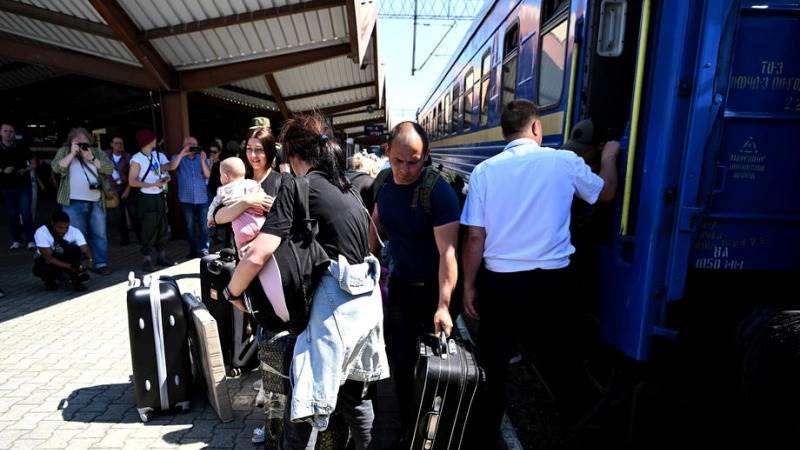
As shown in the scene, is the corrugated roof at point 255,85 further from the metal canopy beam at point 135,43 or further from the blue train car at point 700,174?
the blue train car at point 700,174

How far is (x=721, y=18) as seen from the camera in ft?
6.78

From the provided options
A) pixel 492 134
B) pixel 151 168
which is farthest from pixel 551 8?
pixel 151 168

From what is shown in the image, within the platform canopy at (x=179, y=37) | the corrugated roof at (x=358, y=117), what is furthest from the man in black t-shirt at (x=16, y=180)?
the corrugated roof at (x=358, y=117)

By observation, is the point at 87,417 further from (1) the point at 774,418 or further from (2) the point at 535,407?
(1) the point at 774,418

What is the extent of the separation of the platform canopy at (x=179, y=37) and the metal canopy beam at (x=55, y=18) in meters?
0.01

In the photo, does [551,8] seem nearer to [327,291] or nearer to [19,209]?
[327,291]

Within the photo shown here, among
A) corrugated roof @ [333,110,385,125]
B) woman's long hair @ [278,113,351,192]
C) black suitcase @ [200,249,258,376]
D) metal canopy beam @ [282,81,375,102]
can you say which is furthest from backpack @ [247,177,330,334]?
corrugated roof @ [333,110,385,125]

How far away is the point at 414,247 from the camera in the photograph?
2.61m

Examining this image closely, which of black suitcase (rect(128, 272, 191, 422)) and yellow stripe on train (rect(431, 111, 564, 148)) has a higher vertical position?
yellow stripe on train (rect(431, 111, 564, 148))

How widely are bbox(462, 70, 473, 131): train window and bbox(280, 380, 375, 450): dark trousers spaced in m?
5.15

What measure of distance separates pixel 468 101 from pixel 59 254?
574 centimetres

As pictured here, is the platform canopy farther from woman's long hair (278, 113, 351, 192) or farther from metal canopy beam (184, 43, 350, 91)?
woman's long hair (278, 113, 351, 192)

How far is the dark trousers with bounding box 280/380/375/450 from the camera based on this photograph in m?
2.17

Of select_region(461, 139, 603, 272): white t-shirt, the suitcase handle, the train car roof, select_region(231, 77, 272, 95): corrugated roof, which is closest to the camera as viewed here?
select_region(461, 139, 603, 272): white t-shirt
